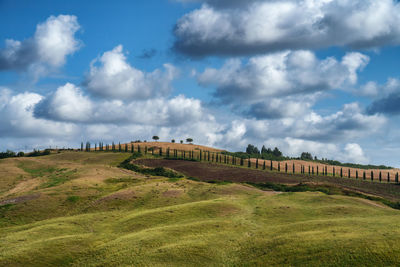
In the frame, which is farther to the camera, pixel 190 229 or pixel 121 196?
pixel 121 196

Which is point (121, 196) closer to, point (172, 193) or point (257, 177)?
point (172, 193)

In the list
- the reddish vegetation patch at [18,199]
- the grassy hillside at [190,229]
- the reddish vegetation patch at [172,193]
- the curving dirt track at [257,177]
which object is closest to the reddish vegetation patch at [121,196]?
the grassy hillside at [190,229]

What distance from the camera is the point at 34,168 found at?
125 metres

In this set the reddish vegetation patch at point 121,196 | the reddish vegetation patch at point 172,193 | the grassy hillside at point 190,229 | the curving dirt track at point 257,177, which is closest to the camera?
the grassy hillside at point 190,229

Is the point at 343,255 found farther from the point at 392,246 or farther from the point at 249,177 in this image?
the point at 249,177

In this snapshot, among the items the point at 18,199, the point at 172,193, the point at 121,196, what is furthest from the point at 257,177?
the point at 18,199

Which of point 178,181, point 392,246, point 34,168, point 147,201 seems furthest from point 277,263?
point 34,168

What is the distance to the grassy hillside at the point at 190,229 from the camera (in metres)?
35.8

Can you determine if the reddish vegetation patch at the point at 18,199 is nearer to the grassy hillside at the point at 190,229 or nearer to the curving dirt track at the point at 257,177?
the grassy hillside at the point at 190,229

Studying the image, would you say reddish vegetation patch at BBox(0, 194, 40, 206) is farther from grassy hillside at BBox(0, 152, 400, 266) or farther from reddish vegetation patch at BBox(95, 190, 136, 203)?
reddish vegetation patch at BBox(95, 190, 136, 203)

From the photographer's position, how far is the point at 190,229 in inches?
1813

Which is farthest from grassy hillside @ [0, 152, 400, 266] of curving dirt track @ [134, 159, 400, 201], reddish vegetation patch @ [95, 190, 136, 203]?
curving dirt track @ [134, 159, 400, 201]

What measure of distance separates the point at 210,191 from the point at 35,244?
124 feet

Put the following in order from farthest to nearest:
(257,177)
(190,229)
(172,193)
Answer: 1. (257,177)
2. (172,193)
3. (190,229)
